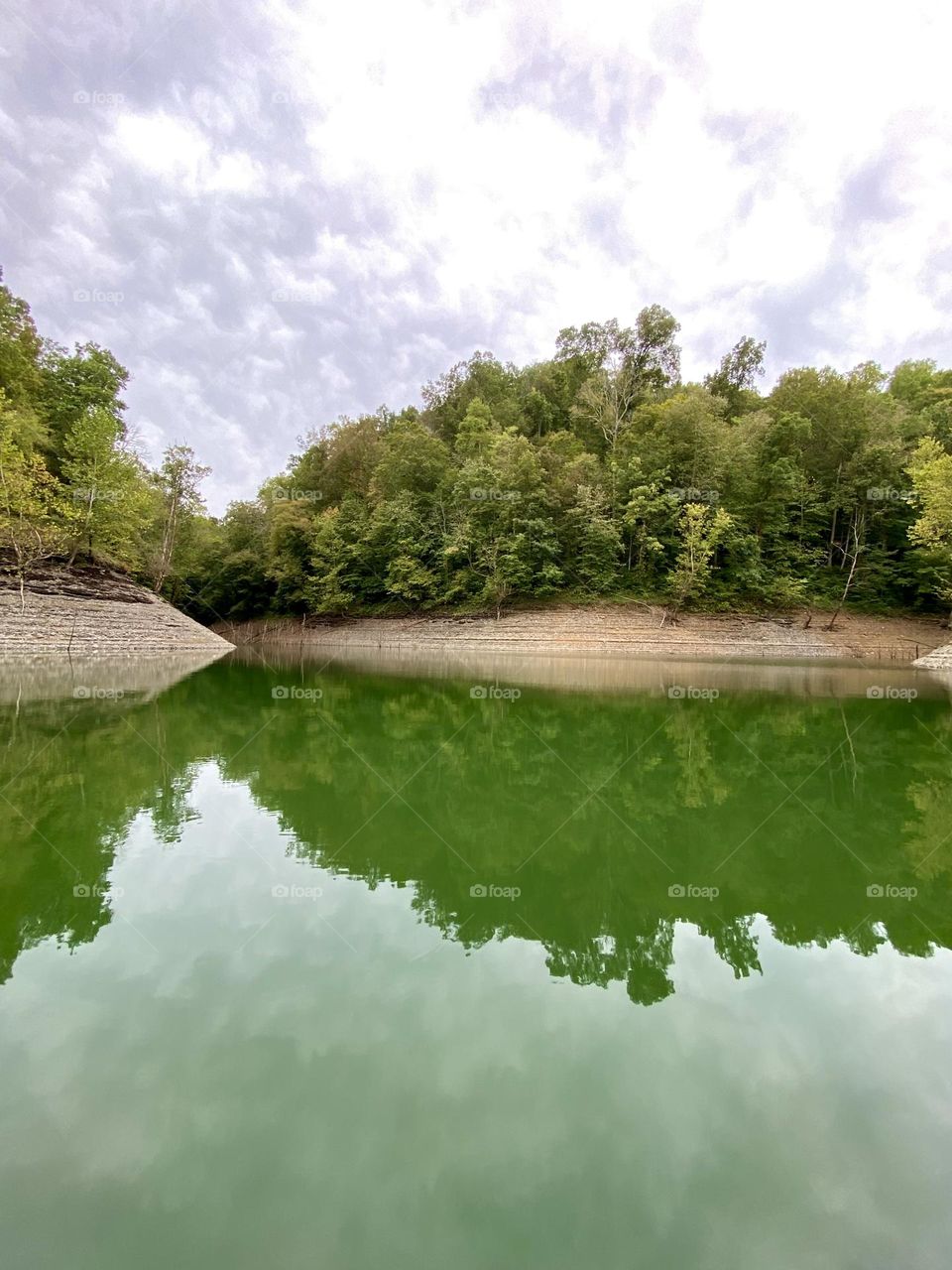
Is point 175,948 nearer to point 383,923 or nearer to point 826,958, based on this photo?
point 383,923

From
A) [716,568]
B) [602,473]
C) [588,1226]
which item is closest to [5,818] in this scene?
[588,1226]

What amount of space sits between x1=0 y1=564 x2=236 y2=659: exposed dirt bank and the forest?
3.81 feet

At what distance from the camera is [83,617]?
90.4 ft

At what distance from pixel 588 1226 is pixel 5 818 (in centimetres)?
593

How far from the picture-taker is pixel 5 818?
18.0 feet

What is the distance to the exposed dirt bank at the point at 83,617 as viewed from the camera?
25078 mm
